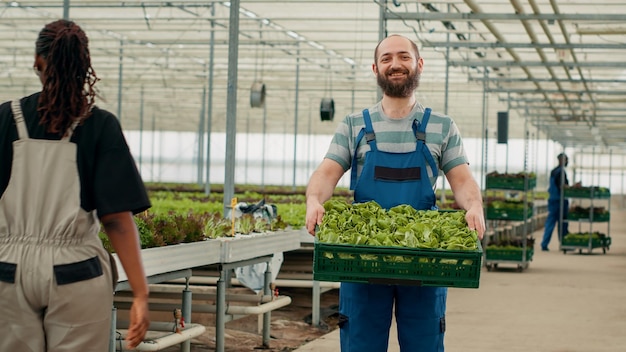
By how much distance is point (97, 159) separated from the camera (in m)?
2.40

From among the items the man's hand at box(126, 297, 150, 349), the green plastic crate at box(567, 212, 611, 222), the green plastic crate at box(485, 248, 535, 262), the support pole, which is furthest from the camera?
the green plastic crate at box(567, 212, 611, 222)

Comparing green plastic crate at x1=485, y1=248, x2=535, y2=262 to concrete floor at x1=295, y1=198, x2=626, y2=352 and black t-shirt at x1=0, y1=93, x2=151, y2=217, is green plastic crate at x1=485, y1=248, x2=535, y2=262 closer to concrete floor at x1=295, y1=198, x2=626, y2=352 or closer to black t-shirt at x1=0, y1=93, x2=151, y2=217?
concrete floor at x1=295, y1=198, x2=626, y2=352

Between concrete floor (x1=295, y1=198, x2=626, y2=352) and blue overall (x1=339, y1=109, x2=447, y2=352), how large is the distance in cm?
332

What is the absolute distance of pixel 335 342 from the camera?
22.2 ft

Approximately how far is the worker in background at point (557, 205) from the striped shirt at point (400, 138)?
1489cm

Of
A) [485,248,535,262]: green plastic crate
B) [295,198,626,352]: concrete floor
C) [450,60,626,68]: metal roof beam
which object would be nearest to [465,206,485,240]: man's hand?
[295,198,626,352]: concrete floor

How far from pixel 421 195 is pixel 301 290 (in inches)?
292

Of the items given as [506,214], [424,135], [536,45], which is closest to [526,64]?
[536,45]

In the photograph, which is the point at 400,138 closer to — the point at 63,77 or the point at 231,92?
the point at 63,77

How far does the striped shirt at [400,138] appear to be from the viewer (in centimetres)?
330

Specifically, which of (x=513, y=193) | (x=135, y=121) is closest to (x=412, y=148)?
(x=513, y=193)

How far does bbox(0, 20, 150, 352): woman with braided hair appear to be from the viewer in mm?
2303

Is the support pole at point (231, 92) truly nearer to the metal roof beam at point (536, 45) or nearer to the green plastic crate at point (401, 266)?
the green plastic crate at point (401, 266)

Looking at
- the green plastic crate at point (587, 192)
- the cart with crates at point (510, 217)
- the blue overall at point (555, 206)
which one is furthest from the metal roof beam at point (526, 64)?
the blue overall at point (555, 206)
